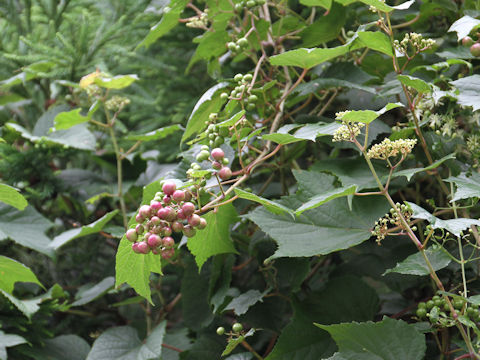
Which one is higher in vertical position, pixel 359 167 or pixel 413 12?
pixel 413 12

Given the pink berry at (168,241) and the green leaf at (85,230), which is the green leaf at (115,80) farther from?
the pink berry at (168,241)

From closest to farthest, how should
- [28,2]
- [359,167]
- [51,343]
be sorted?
[359,167]
[51,343]
[28,2]

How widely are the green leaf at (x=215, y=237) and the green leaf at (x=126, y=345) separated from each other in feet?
0.77

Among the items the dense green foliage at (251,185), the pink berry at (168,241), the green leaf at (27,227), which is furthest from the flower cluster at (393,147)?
the green leaf at (27,227)

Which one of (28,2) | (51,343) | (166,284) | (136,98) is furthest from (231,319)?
(28,2)

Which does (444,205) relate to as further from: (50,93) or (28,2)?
(28,2)

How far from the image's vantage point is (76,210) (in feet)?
5.22

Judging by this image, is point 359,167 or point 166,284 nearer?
point 359,167

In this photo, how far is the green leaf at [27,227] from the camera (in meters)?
1.25

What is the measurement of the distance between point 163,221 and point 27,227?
2.36 feet

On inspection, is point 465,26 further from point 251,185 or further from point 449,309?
point 251,185

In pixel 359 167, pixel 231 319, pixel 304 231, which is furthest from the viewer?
pixel 231 319

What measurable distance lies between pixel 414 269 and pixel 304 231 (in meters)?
0.21

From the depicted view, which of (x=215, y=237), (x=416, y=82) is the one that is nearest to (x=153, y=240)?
(x=215, y=237)
